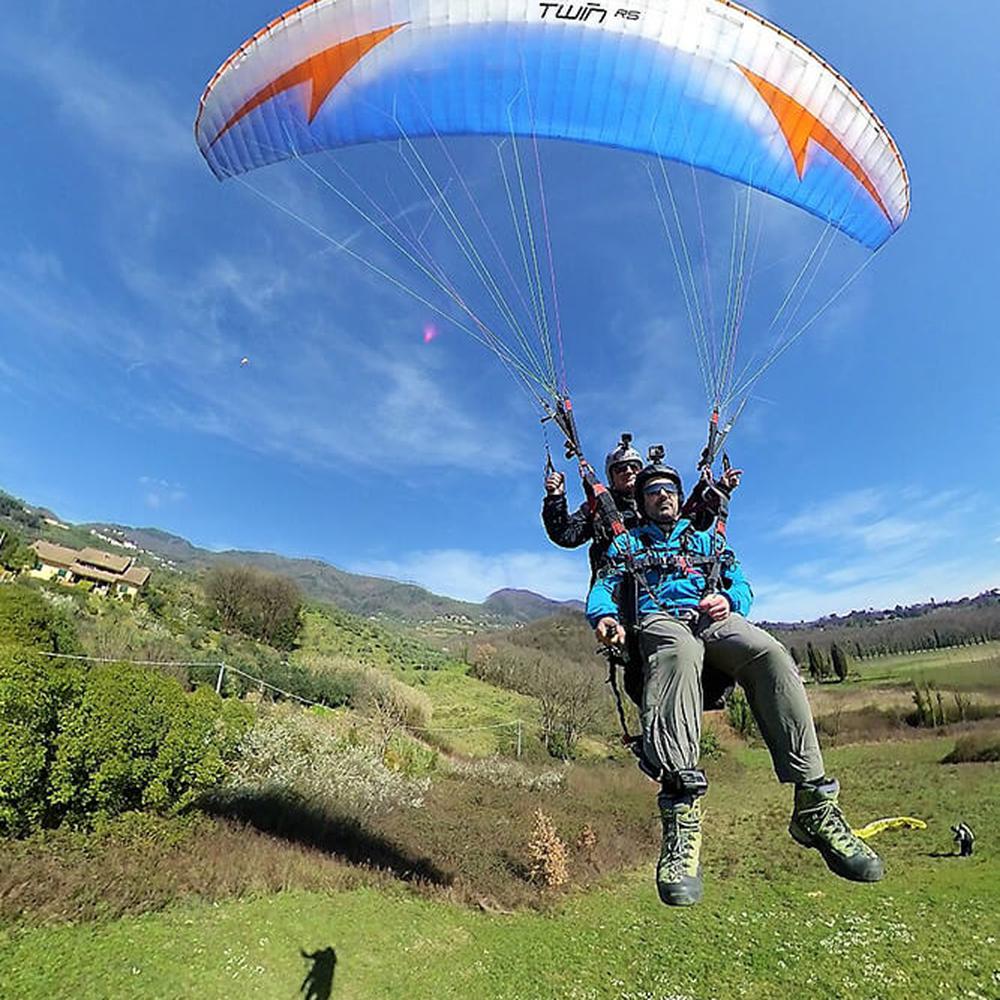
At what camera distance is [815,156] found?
5496 millimetres

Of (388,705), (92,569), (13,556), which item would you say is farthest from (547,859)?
(92,569)

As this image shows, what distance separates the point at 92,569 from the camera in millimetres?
37469

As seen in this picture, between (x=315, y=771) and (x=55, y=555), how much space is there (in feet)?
122

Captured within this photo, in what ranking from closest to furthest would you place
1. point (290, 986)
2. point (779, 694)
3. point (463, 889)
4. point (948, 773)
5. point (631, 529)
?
point (779, 694) < point (631, 529) < point (290, 986) < point (463, 889) < point (948, 773)

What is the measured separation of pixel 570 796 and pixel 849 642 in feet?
267

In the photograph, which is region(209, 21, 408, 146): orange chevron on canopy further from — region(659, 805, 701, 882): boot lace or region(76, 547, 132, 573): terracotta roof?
region(76, 547, 132, 573): terracotta roof

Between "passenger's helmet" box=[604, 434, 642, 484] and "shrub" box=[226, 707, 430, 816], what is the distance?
10.6m

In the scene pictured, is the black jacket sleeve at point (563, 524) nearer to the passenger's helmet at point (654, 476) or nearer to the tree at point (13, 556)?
the passenger's helmet at point (654, 476)

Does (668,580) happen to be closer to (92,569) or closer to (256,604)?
(256,604)

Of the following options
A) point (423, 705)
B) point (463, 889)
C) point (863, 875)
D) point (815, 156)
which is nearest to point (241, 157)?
point (815, 156)

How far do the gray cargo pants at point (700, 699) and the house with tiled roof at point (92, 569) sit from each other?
117 feet

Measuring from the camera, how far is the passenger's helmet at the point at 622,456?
396cm

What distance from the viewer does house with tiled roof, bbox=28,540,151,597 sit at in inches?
1353

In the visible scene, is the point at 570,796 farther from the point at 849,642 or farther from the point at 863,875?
the point at 849,642
